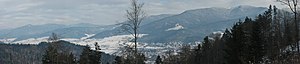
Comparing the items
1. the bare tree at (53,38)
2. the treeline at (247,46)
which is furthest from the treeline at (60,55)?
the treeline at (247,46)

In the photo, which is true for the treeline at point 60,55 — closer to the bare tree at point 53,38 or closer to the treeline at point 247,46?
the bare tree at point 53,38

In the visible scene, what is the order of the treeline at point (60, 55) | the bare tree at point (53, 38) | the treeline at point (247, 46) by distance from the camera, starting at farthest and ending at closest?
the treeline at point (60, 55) → the bare tree at point (53, 38) → the treeline at point (247, 46)

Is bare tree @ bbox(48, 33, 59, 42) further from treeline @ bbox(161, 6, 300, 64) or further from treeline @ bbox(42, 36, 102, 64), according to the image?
treeline @ bbox(161, 6, 300, 64)

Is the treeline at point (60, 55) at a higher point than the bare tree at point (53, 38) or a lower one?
lower

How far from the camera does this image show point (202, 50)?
263 feet

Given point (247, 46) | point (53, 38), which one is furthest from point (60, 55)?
point (247, 46)

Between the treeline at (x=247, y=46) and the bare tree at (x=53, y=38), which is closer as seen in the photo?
the treeline at (x=247, y=46)

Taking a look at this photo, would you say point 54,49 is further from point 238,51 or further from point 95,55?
point 238,51

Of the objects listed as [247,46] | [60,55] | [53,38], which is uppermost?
[53,38]

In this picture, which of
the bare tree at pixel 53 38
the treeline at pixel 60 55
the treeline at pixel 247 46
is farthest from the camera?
the treeline at pixel 60 55

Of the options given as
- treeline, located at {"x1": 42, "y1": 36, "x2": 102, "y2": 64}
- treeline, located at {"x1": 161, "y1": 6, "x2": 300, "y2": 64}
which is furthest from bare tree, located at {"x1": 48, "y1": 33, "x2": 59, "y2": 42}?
treeline, located at {"x1": 161, "y1": 6, "x2": 300, "y2": 64}

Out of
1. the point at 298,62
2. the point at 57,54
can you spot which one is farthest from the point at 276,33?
the point at 298,62

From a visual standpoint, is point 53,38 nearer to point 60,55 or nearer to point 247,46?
point 60,55

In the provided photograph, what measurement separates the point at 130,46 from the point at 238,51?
21.8 meters
